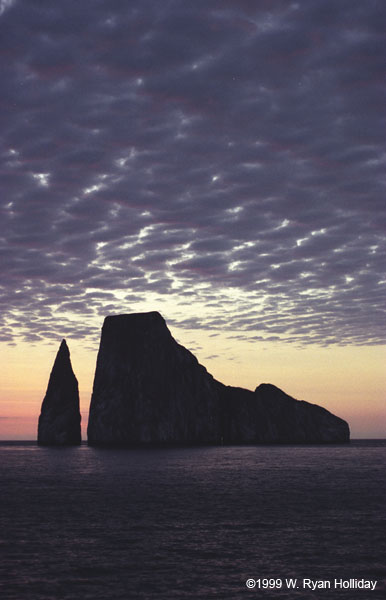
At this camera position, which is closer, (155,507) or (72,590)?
(72,590)

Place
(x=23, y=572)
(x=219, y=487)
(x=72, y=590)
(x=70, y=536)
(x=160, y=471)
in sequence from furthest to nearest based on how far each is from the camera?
(x=160, y=471)
(x=219, y=487)
(x=70, y=536)
(x=23, y=572)
(x=72, y=590)

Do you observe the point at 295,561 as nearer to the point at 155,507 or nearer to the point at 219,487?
the point at 155,507

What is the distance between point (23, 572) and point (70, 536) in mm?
8681

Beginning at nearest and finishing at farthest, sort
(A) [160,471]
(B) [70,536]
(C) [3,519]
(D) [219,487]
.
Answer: (B) [70,536]
(C) [3,519]
(D) [219,487]
(A) [160,471]

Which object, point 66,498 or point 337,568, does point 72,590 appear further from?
point 66,498

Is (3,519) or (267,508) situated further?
(267,508)

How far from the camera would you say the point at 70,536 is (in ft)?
115

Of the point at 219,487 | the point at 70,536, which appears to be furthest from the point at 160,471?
the point at 70,536

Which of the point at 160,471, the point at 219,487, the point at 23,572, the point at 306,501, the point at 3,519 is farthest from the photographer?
the point at 160,471

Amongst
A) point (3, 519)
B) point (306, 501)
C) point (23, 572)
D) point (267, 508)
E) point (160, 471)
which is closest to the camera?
point (23, 572)

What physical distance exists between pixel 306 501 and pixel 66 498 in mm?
21160

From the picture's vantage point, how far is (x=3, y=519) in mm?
42094

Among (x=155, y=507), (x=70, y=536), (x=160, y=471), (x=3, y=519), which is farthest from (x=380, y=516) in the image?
(x=160, y=471)

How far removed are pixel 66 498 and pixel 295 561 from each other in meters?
31.2
